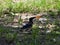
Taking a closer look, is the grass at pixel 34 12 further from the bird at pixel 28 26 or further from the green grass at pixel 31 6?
the bird at pixel 28 26

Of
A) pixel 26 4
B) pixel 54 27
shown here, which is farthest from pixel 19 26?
pixel 26 4

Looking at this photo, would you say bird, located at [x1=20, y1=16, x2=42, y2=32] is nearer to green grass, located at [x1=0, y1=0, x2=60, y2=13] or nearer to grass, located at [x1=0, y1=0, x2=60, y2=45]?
grass, located at [x1=0, y1=0, x2=60, y2=45]

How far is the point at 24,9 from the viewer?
6.10 metres

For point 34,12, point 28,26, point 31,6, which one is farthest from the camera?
point 31,6

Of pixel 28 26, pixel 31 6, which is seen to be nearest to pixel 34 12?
pixel 31 6

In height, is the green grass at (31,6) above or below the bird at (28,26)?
above

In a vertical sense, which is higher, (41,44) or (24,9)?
(24,9)

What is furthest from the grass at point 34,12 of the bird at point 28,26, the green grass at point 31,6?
the bird at point 28,26

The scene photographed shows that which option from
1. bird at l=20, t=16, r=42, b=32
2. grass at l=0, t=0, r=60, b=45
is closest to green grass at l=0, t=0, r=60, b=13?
grass at l=0, t=0, r=60, b=45

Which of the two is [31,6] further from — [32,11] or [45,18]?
[45,18]

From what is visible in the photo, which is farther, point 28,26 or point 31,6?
point 31,6

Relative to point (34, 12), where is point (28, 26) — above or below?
below

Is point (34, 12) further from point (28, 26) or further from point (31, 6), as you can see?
point (28, 26)

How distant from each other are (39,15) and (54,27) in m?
0.68
